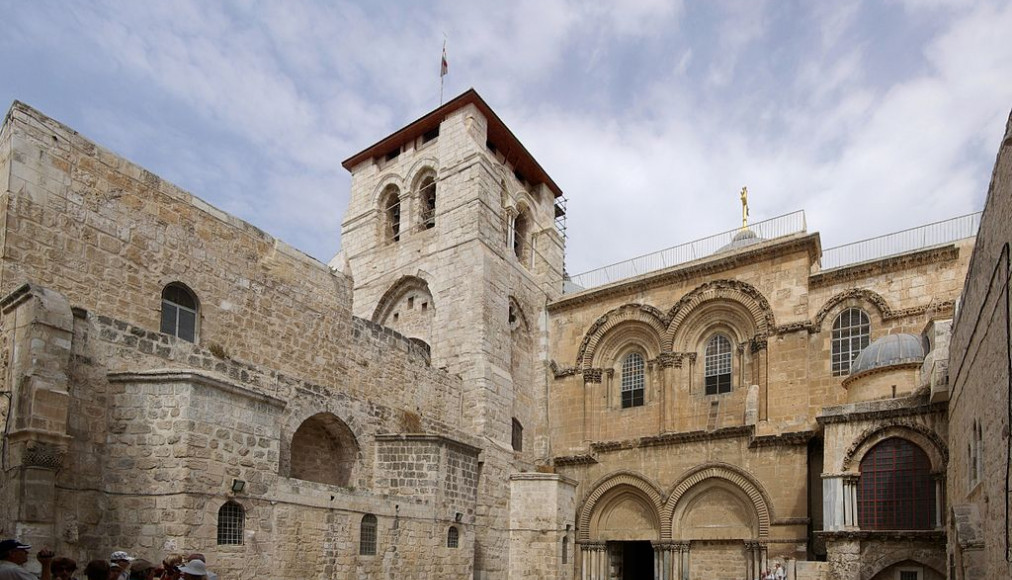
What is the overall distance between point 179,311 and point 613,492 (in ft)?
40.1

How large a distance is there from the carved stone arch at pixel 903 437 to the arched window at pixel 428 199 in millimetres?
13111

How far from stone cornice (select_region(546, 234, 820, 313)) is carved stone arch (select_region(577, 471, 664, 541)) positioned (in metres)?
5.13

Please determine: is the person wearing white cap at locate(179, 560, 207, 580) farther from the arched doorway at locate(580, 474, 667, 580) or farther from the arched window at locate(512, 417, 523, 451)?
the arched window at locate(512, 417, 523, 451)

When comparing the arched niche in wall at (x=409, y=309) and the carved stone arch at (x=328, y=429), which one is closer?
the carved stone arch at (x=328, y=429)

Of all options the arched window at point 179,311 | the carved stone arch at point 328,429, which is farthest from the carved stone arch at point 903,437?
the arched window at point 179,311

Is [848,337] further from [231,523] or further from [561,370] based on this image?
[231,523]

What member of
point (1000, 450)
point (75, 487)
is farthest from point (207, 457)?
point (1000, 450)

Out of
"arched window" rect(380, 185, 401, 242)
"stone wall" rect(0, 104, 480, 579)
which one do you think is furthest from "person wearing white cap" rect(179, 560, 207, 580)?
"arched window" rect(380, 185, 401, 242)

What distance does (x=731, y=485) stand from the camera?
1875 centimetres

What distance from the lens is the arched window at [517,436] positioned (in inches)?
854

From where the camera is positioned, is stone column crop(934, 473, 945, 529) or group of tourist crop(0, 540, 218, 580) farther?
stone column crop(934, 473, 945, 529)

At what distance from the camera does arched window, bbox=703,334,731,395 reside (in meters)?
20.1

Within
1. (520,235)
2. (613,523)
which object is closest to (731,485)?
(613,523)

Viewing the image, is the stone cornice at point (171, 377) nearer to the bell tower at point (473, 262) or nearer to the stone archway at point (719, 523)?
the bell tower at point (473, 262)
